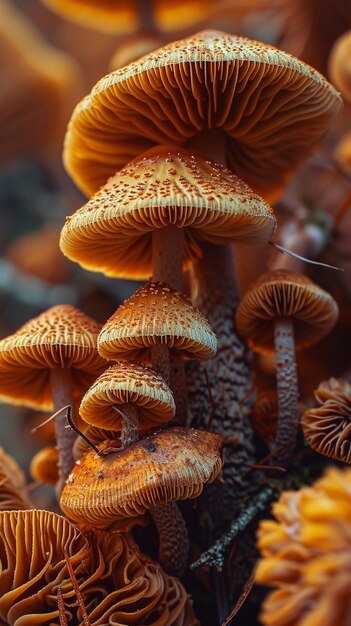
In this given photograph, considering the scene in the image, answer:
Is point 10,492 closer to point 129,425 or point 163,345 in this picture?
point 129,425

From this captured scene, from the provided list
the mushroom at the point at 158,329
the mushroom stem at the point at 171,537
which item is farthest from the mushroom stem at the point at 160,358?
the mushroom stem at the point at 171,537

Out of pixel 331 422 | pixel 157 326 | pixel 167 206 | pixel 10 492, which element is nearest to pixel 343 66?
pixel 167 206

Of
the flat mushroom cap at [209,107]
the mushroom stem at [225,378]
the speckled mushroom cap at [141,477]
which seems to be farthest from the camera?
the mushroom stem at [225,378]

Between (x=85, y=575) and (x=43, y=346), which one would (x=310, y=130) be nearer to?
(x=43, y=346)

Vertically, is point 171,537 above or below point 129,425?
below

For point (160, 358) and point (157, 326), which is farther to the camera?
point (160, 358)

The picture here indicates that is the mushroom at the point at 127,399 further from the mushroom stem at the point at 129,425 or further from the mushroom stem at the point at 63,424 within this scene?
the mushroom stem at the point at 63,424

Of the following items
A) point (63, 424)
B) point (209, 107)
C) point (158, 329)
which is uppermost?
point (209, 107)
